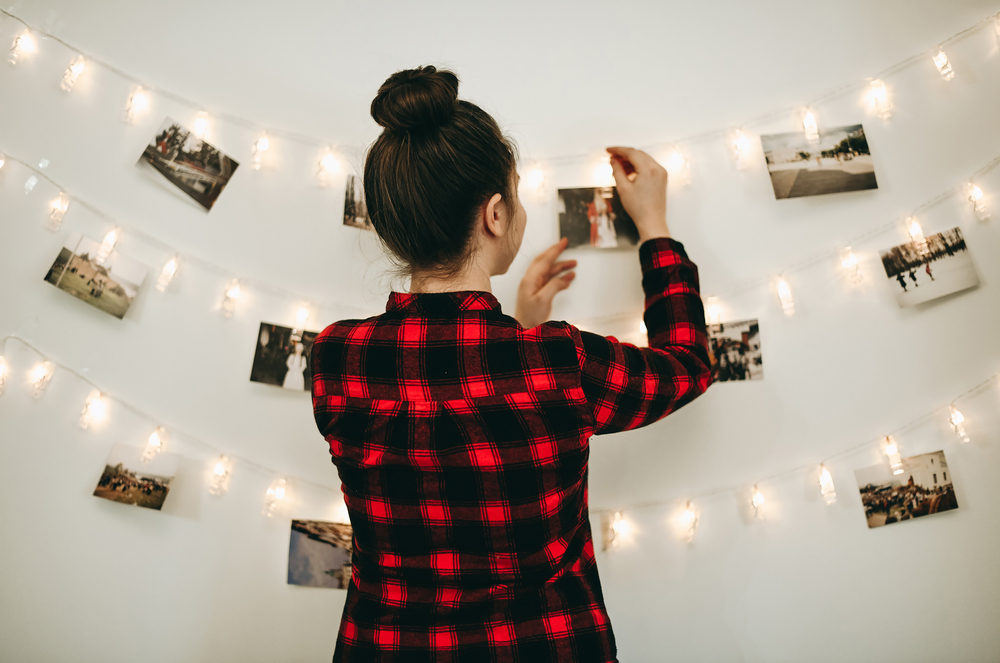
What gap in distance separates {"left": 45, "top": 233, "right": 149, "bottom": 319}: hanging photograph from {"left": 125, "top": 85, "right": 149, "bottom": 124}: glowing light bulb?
30 cm

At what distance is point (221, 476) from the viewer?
1.16 meters

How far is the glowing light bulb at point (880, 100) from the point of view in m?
1.13

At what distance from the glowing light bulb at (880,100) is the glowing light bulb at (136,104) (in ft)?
5.46

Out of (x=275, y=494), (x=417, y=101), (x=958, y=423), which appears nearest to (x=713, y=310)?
(x=958, y=423)

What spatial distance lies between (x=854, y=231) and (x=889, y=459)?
0.48 metres

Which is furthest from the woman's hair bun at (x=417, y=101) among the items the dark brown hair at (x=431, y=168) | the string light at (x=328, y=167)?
the string light at (x=328, y=167)

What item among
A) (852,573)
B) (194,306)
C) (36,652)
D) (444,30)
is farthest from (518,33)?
(36,652)

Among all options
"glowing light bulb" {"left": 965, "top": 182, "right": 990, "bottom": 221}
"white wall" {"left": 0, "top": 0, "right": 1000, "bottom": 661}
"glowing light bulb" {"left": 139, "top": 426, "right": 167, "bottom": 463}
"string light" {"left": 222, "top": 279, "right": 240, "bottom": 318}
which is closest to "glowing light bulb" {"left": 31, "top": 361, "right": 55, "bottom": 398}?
"white wall" {"left": 0, "top": 0, "right": 1000, "bottom": 661}

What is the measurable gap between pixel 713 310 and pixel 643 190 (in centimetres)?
31

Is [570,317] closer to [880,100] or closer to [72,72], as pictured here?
[880,100]

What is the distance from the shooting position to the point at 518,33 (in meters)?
1.26

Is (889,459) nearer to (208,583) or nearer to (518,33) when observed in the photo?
(518,33)

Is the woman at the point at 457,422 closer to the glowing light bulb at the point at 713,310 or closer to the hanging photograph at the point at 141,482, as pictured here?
the glowing light bulb at the point at 713,310

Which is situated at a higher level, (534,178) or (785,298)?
(534,178)
